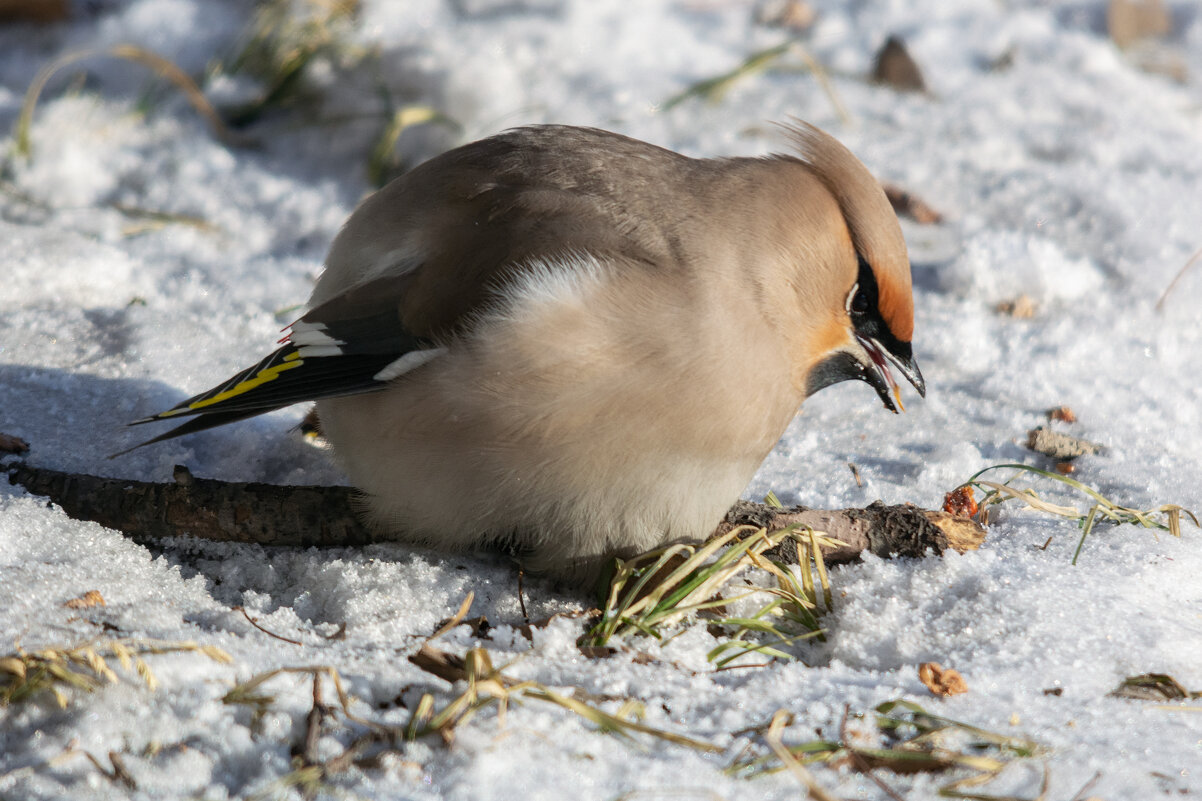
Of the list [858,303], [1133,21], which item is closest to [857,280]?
[858,303]

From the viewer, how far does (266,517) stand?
2553 mm

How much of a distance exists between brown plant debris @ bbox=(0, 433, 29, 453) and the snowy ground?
4 cm

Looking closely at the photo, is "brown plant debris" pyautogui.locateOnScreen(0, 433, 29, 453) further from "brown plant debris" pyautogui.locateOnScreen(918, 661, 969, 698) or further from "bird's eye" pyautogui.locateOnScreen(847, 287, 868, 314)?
"brown plant debris" pyautogui.locateOnScreen(918, 661, 969, 698)

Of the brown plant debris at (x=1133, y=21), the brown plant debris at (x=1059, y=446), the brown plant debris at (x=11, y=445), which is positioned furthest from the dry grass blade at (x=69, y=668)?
the brown plant debris at (x=1133, y=21)

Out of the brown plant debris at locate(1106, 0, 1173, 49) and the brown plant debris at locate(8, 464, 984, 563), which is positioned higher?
the brown plant debris at locate(1106, 0, 1173, 49)

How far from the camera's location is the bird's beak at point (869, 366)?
2.61m

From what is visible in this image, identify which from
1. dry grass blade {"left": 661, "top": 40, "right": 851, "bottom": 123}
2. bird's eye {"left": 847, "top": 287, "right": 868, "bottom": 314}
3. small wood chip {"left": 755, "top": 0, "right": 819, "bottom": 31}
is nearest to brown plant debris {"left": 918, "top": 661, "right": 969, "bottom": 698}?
bird's eye {"left": 847, "top": 287, "right": 868, "bottom": 314}

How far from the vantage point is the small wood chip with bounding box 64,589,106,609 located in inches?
83.7

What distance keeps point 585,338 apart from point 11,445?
4.67 feet

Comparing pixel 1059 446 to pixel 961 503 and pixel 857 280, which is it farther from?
pixel 857 280

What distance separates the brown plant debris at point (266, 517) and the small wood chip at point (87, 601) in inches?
13.6

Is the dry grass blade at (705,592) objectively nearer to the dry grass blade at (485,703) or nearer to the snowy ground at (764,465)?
the snowy ground at (764,465)

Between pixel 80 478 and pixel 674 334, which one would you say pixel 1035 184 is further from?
pixel 80 478

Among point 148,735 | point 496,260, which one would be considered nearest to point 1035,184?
point 496,260
